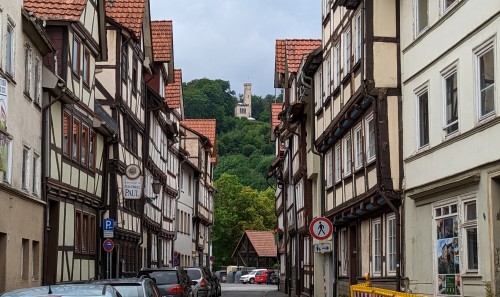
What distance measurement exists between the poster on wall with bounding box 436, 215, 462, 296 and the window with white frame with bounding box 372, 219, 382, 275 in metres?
4.98

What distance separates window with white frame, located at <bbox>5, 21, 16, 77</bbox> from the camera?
72.4 ft

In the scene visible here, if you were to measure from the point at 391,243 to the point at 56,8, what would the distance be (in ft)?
41.6

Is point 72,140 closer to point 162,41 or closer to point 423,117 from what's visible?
point 423,117

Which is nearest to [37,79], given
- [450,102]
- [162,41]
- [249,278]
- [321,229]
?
[321,229]

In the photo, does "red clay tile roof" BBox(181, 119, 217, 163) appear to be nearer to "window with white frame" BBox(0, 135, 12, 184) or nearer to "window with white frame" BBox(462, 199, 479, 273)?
"window with white frame" BBox(0, 135, 12, 184)

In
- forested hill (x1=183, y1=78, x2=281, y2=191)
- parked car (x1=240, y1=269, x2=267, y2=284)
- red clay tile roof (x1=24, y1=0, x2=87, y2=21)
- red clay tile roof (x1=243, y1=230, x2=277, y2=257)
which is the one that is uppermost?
forested hill (x1=183, y1=78, x2=281, y2=191)

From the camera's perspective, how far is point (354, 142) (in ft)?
84.4

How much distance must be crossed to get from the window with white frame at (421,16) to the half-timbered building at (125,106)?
16757mm

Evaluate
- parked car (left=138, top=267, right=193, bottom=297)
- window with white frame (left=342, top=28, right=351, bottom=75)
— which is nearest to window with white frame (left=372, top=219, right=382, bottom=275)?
window with white frame (left=342, top=28, right=351, bottom=75)

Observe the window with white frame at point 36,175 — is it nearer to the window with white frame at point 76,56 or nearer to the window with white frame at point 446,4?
the window with white frame at point 76,56

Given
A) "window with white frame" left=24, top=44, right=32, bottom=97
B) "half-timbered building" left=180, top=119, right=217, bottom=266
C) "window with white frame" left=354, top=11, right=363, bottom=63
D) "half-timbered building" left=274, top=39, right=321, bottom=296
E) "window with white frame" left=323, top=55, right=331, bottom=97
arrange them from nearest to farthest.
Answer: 1. "window with white frame" left=24, top=44, right=32, bottom=97
2. "window with white frame" left=354, top=11, right=363, bottom=63
3. "window with white frame" left=323, top=55, right=331, bottom=97
4. "half-timbered building" left=274, top=39, right=321, bottom=296
5. "half-timbered building" left=180, top=119, right=217, bottom=266

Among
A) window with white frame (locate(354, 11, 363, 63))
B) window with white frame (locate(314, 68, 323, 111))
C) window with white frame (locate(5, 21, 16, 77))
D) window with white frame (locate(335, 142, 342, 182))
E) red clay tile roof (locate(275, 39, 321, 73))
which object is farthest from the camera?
red clay tile roof (locate(275, 39, 321, 73))

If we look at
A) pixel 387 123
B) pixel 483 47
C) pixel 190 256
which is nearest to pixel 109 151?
pixel 387 123

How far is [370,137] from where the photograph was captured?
23.7 meters
